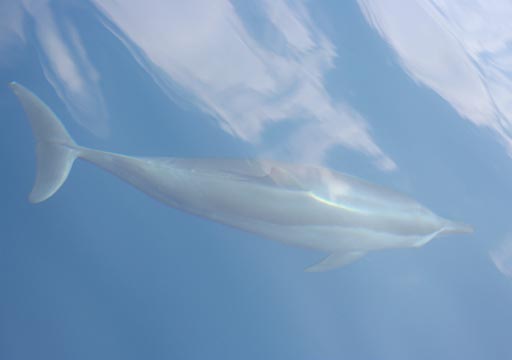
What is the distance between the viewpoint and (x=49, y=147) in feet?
19.0

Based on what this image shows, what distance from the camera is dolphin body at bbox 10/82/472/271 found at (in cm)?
522

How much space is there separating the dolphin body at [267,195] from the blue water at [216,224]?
42.5 inches

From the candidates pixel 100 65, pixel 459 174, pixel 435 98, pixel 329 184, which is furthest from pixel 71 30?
pixel 459 174

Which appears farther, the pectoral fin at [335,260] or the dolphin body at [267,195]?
the pectoral fin at [335,260]

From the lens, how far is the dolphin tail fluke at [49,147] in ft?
18.7

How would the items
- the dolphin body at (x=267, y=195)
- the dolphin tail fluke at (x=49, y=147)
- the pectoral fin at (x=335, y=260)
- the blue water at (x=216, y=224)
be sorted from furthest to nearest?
the blue water at (x=216, y=224), the pectoral fin at (x=335, y=260), the dolphin tail fluke at (x=49, y=147), the dolphin body at (x=267, y=195)

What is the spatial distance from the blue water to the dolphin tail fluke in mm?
1085

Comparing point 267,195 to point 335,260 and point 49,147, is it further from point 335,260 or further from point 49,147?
point 49,147

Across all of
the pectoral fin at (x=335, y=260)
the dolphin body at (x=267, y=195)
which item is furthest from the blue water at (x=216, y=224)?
the dolphin body at (x=267, y=195)

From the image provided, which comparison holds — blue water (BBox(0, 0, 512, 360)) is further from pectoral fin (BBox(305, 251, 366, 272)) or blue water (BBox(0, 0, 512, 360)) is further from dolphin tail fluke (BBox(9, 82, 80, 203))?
dolphin tail fluke (BBox(9, 82, 80, 203))

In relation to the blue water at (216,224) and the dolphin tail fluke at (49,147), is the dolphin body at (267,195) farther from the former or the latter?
the blue water at (216,224)

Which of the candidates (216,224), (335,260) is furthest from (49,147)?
(335,260)

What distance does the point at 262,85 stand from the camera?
23.4 feet

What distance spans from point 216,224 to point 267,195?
1855 millimetres
